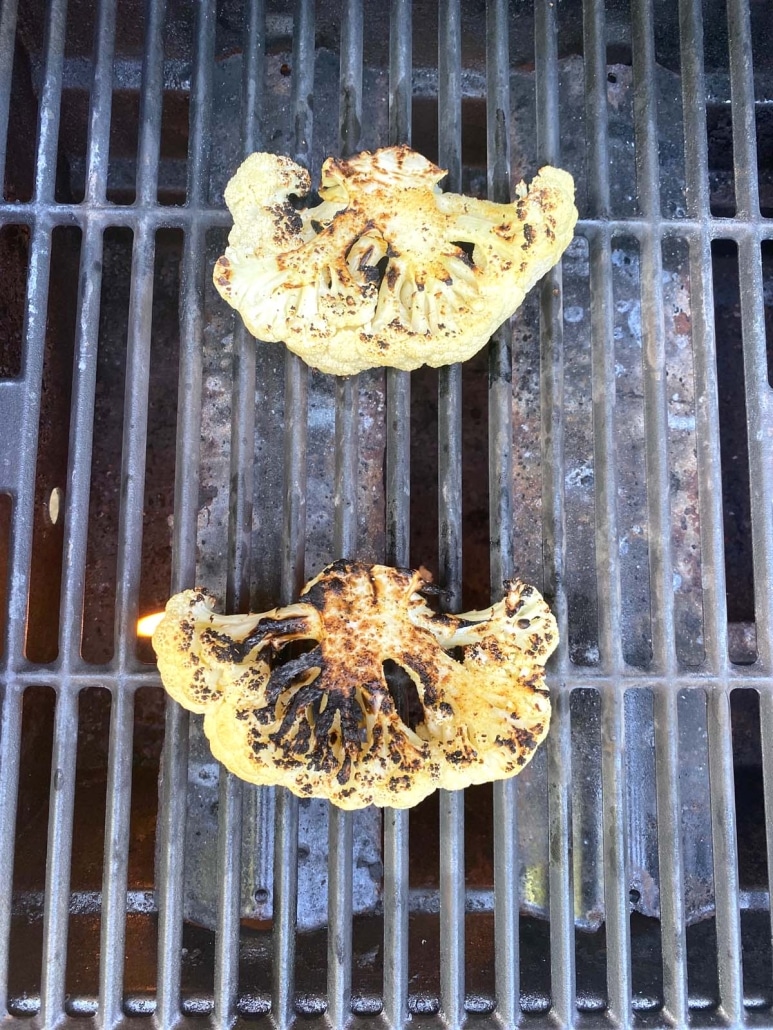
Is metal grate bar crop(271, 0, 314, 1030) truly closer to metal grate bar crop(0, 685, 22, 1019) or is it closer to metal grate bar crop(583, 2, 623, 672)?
metal grate bar crop(0, 685, 22, 1019)

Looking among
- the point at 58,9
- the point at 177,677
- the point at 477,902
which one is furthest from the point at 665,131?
the point at 477,902

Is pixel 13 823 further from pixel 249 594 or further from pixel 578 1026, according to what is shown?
pixel 578 1026

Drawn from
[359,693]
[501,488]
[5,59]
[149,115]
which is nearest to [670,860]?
[359,693]

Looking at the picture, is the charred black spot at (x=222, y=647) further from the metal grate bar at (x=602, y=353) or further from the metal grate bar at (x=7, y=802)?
the metal grate bar at (x=602, y=353)

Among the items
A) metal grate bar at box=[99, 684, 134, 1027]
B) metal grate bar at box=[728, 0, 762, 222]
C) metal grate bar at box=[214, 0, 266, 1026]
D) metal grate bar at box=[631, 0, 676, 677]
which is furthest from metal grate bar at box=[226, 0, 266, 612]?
metal grate bar at box=[728, 0, 762, 222]

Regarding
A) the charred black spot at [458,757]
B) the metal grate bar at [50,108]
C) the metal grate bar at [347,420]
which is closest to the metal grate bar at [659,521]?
the charred black spot at [458,757]

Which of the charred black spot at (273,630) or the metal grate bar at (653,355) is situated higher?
the metal grate bar at (653,355)

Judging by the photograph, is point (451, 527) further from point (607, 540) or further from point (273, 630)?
point (273, 630)
